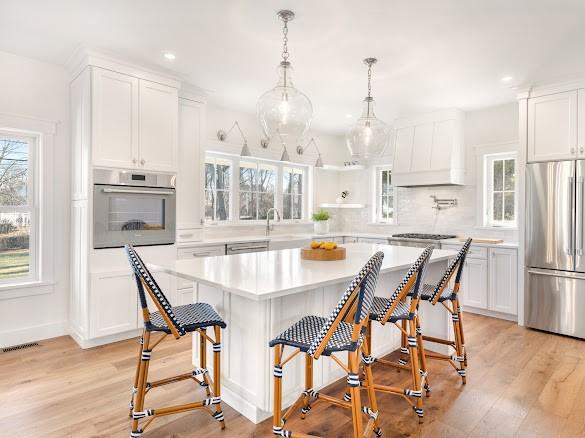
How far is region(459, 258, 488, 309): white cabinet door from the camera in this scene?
4430 mm

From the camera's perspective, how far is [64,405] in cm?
234

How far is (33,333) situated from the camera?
11.3ft

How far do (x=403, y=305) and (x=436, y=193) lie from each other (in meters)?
3.41

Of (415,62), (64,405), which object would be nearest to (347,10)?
(415,62)

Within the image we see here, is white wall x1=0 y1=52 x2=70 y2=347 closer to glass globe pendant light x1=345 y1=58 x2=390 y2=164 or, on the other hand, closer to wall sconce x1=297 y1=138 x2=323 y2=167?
glass globe pendant light x1=345 y1=58 x2=390 y2=164

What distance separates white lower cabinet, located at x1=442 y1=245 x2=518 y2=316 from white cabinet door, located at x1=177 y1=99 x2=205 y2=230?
10.4 ft

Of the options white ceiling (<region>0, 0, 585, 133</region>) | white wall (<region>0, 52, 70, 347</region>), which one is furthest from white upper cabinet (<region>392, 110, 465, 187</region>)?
white wall (<region>0, 52, 70, 347</region>)

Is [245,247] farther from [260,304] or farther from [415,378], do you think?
[415,378]

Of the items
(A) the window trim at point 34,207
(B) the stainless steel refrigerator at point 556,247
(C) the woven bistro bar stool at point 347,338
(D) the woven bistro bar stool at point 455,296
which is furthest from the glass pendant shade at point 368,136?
(A) the window trim at point 34,207

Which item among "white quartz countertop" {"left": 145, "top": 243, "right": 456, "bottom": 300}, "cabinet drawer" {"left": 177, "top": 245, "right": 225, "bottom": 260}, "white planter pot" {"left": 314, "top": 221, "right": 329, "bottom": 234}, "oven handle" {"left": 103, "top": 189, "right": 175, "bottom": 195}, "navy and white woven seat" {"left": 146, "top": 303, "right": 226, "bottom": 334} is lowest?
"navy and white woven seat" {"left": 146, "top": 303, "right": 226, "bottom": 334}

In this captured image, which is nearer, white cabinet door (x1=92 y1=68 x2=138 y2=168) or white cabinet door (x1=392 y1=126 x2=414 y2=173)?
white cabinet door (x1=92 y1=68 x2=138 y2=168)

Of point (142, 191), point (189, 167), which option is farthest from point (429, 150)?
point (142, 191)

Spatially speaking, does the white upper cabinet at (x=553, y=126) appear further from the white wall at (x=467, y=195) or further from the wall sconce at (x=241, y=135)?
the wall sconce at (x=241, y=135)

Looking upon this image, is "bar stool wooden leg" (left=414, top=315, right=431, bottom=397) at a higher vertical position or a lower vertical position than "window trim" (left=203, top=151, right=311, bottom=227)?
lower
